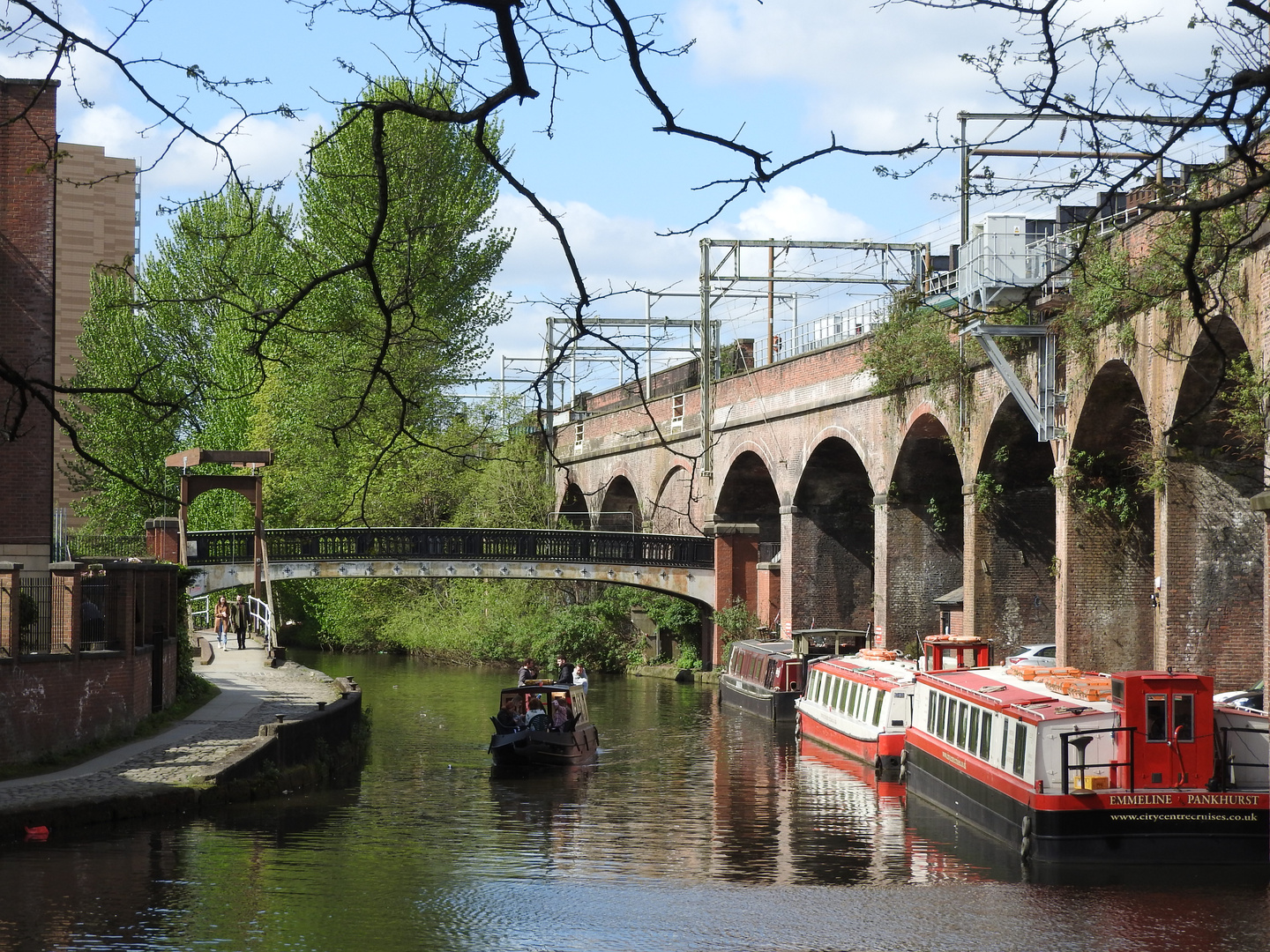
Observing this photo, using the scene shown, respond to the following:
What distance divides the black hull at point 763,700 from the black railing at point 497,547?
21.2ft

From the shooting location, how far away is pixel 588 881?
13.4 m

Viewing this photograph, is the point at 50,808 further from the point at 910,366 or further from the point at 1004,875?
the point at 910,366

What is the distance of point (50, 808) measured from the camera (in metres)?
13.5

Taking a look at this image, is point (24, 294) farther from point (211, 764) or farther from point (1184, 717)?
point (1184, 717)

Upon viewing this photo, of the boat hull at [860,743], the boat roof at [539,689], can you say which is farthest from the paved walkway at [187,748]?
the boat hull at [860,743]

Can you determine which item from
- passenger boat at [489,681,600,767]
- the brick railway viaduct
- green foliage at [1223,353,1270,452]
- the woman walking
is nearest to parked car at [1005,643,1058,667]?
the brick railway viaduct

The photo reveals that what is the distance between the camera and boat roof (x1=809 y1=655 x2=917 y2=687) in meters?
23.1

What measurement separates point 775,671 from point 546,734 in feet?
28.8

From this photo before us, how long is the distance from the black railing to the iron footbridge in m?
0.02

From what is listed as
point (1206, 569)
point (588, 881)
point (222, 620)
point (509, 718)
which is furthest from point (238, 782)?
point (222, 620)

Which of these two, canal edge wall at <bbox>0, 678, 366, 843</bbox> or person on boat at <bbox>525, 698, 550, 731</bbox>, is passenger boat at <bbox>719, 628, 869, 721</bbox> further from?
canal edge wall at <bbox>0, 678, 366, 843</bbox>

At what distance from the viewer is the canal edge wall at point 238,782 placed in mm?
13484

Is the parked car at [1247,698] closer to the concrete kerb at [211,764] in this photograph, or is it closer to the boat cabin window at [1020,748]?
the boat cabin window at [1020,748]

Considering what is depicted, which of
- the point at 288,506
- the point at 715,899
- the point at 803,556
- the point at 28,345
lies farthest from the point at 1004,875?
the point at 288,506
